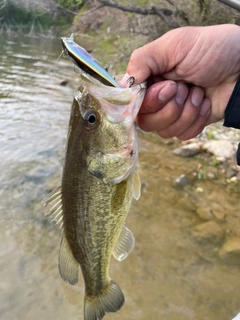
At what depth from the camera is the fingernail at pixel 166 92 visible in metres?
1.92

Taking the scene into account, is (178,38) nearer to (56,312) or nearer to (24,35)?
(56,312)

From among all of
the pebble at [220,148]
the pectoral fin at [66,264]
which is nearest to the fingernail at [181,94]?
the pectoral fin at [66,264]

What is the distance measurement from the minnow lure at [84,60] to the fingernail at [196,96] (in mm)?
802

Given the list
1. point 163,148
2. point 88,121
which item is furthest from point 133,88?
point 163,148

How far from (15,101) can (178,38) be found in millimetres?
8319

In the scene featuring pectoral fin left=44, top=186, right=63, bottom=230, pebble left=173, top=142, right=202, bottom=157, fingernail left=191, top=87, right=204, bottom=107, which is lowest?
pebble left=173, top=142, right=202, bottom=157

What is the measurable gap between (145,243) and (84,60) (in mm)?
3686

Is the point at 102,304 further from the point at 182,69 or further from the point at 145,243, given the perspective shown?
the point at 145,243

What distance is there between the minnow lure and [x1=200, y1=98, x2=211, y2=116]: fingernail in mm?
952

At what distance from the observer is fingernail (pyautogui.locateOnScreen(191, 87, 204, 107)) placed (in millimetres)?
2146

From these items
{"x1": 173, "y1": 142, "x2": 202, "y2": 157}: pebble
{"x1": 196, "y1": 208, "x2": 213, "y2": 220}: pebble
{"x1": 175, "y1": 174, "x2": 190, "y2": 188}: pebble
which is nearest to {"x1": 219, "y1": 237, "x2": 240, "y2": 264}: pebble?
{"x1": 196, "y1": 208, "x2": 213, "y2": 220}: pebble

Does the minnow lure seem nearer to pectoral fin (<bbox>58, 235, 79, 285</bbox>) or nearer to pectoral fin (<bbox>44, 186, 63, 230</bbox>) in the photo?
pectoral fin (<bbox>44, 186, 63, 230</bbox>)

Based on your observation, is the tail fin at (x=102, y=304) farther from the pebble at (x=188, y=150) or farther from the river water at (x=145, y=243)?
the pebble at (x=188, y=150)

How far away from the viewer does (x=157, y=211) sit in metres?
5.18
